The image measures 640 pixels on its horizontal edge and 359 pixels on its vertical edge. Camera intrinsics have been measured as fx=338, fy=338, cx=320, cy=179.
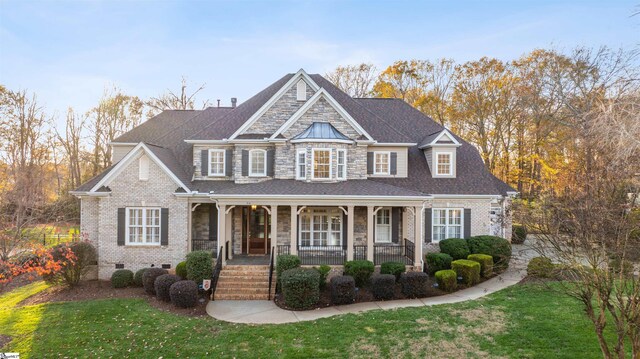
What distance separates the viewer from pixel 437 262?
14.2 metres

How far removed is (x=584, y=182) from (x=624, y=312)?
2463 mm

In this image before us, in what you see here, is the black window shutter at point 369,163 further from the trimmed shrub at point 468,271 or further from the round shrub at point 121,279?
the round shrub at point 121,279

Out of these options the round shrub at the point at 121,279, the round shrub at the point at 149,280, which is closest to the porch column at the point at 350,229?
the round shrub at the point at 149,280

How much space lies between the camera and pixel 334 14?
1691 centimetres

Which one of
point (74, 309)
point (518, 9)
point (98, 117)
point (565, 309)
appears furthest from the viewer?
point (98, 117)

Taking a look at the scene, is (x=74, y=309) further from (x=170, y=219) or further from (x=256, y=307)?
(x=256, y=307)

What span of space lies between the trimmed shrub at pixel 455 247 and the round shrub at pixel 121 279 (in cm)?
1363

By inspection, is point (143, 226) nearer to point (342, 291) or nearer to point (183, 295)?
point (183, 295)

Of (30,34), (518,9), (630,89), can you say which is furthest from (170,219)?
(518,9)

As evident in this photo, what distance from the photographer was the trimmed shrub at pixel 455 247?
1512cm

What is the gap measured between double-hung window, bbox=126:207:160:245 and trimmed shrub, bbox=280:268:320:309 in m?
7.11

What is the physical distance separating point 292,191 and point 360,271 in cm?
442

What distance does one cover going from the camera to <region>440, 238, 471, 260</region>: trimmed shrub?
1512 cm

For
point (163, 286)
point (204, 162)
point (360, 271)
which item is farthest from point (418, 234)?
point (204, 162)
